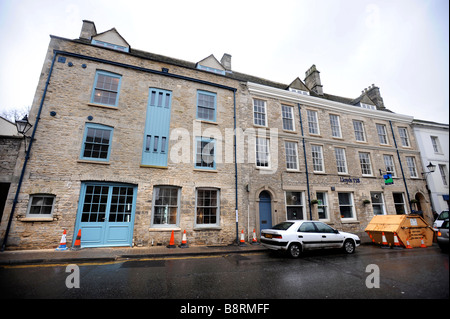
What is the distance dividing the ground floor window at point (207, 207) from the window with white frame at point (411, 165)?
58.7 feet

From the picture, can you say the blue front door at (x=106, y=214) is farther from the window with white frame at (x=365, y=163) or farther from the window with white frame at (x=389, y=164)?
the window with white frame at (x=389, y=164)

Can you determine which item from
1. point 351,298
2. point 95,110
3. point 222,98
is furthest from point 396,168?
point 95,110

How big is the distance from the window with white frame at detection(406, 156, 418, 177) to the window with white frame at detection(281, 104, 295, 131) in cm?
1191

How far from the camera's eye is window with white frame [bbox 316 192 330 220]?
1352 cm

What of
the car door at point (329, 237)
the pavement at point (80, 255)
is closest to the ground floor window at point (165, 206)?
the pavement at point (80, 255)

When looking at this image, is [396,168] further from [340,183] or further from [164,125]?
[164,125]

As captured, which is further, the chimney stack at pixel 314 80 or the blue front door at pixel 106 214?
the chimney stack at pixel 314 80

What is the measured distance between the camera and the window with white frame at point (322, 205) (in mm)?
13520

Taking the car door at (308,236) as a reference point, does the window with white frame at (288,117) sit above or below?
above

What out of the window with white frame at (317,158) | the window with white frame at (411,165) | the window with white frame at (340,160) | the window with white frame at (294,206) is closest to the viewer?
the window with white frame at (294,206)

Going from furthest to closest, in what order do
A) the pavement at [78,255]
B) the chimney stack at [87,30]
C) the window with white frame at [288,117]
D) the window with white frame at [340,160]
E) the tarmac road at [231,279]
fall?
the window with white frame at [340,160] < the window with white frame at [288,117] < the chimney stack at [87,30] < the pavement at [78,255] < the tarmac road at [231,279]

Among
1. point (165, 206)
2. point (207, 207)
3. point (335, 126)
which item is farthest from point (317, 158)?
point (165, 206)

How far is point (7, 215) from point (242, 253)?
10022 mm

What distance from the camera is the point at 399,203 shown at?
15703 mm
